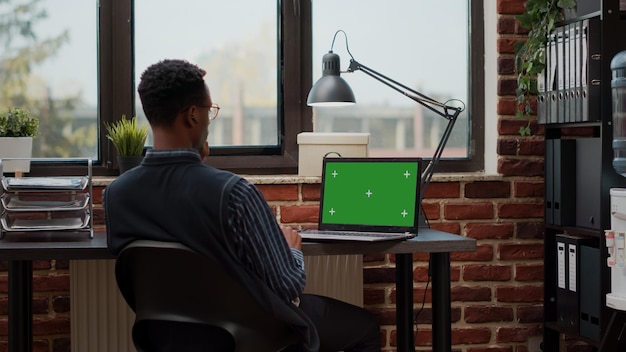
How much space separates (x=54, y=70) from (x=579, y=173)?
200 centimetres

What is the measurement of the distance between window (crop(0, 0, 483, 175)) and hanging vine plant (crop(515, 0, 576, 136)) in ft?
0.97

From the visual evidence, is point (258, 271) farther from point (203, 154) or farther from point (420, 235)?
point (420, 235)

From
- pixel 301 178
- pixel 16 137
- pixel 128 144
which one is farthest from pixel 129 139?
pixel 301 178

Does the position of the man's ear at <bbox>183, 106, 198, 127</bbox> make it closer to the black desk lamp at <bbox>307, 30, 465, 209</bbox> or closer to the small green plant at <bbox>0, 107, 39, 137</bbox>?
the black desk lamp at <bbox>307, 30, 465, 209</bbox>

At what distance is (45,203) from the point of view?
2.64 m

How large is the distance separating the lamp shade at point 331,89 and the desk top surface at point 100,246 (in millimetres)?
636

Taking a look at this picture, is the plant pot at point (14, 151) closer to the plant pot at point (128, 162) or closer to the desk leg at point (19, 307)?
the plant pot at point (128, 162)

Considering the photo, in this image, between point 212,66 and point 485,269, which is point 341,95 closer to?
point 212,66

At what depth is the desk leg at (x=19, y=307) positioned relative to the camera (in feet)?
8.23

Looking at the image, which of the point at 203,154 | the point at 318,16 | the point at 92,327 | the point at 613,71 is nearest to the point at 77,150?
the point at 92,327

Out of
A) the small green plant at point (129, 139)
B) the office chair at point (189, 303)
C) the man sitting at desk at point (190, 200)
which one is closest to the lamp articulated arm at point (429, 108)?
the small green plant at point (129, 139)

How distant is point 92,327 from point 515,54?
1909 millimetres

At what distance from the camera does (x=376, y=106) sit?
11.3ft

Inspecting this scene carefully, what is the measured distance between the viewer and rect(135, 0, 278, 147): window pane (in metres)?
3.32
